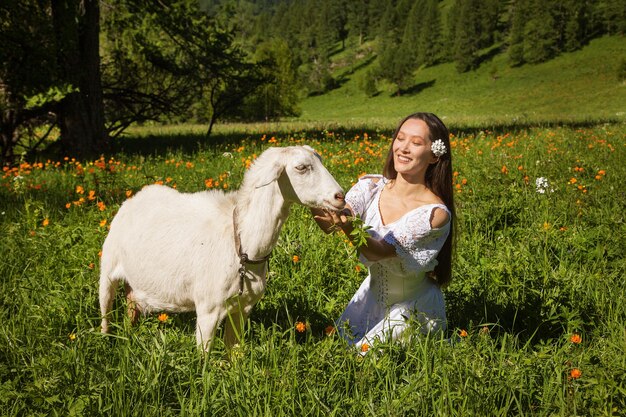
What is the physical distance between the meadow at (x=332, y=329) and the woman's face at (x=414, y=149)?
2.29 feet

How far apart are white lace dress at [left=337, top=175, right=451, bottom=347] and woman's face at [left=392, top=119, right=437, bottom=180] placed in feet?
0.94

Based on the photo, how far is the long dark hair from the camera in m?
2.90

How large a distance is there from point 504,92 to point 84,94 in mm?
50101

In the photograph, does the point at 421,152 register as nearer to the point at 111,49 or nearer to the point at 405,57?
the point at 111,49

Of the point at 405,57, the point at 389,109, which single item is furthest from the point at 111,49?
the point at 405,57

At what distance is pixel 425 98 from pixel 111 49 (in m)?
51.4

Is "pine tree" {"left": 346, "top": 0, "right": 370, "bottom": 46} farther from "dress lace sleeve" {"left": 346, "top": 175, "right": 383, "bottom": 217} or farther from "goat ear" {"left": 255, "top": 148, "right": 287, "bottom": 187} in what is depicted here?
"goat ear" {"left": 255, "top": 148, "right": 287, "bottom": 187}

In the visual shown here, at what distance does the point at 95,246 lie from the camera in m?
4.07

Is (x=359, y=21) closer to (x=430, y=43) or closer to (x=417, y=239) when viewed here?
(x=430, y=43)

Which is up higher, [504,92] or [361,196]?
[504,92]

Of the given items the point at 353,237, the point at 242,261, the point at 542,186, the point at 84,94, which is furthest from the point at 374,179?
the point at 84,94

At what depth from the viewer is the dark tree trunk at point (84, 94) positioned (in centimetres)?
898

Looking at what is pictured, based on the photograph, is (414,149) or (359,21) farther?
(359,21)

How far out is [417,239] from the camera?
2.74 metres
